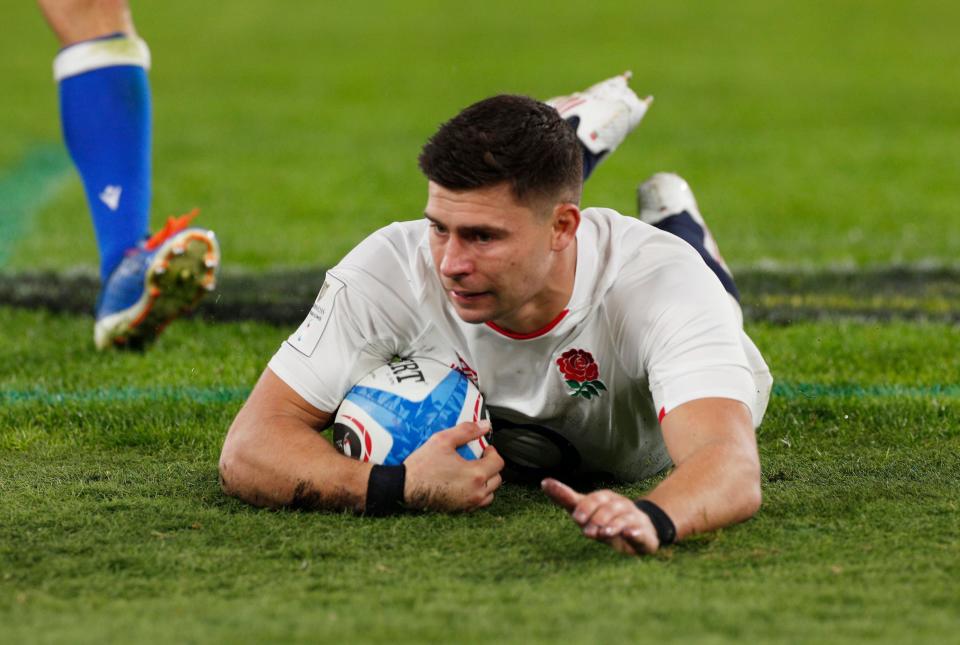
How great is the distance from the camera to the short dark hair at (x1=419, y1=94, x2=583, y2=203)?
421cm

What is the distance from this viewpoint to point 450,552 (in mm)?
4125

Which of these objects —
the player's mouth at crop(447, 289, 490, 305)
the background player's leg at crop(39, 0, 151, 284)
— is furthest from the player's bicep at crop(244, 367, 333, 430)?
the background player's leg at crop(39, 0, 151, 284)

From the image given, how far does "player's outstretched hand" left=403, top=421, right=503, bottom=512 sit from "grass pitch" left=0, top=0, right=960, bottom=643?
0.06m

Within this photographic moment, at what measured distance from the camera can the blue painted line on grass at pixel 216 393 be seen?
5.95 meters

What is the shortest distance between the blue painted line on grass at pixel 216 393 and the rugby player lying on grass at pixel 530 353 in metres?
1.22

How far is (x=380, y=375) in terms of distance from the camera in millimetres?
4684

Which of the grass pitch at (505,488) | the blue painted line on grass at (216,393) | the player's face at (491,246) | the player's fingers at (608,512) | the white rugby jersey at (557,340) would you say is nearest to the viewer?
the grass pitch at (505,488)

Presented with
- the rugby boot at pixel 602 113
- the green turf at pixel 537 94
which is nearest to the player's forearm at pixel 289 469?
the rugby boot at pixel 602 113

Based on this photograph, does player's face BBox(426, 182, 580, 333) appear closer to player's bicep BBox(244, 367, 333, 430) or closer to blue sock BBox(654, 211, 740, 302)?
player's bicep BBox(244, 367, 333, 430)

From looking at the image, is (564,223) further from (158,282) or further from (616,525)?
(158,282)

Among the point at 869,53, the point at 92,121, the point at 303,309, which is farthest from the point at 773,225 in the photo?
the point at 869,53

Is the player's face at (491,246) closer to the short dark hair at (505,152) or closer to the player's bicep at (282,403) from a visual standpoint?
the short dark hair at (505,152)

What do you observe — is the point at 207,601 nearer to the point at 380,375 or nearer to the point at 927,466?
the point at 380,375

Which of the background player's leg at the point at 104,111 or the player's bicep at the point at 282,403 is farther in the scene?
the background player's leg at the point at 104,111
